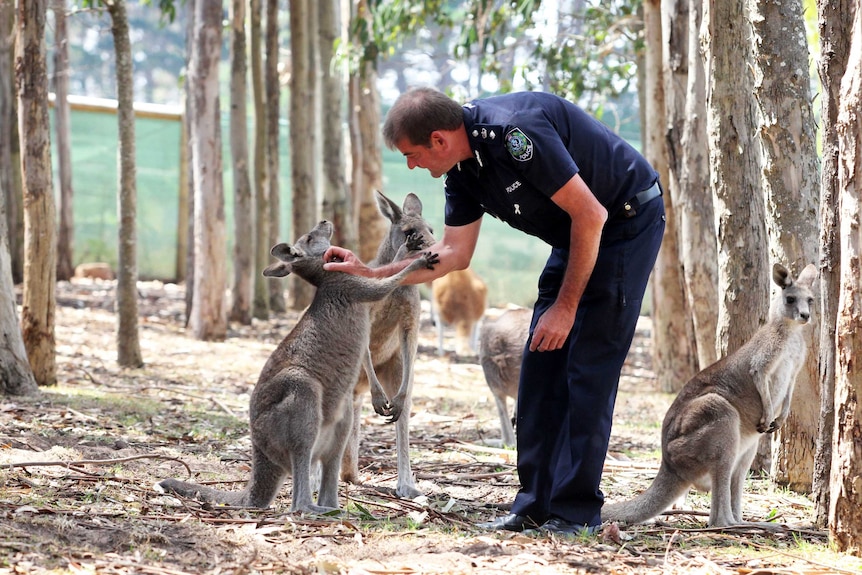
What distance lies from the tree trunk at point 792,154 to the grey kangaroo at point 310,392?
200cm

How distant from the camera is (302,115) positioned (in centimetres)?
1441

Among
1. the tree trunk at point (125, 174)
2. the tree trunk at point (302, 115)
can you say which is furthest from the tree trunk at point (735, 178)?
the tree trunk at point (302, 115)

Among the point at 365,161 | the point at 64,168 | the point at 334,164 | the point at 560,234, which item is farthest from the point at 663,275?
the point at 64,168

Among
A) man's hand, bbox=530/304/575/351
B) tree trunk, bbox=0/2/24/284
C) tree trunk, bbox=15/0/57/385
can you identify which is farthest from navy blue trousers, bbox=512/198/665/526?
tree trunk, bbox=0/2/24/284

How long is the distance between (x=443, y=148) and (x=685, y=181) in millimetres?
3982

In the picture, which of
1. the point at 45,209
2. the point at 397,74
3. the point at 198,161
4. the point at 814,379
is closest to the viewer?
the point at 814,379

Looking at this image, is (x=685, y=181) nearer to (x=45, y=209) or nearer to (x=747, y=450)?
(x=747, y=450)

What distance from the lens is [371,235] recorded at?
15.5 m

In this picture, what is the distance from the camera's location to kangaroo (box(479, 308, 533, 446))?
7.08 metres

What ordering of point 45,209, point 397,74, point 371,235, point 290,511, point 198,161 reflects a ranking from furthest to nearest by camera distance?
point 397,74 → point 371,235 → point 198,161 → point 45,209 → point 290,511

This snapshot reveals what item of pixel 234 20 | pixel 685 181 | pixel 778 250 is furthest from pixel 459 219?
pixel 234 20

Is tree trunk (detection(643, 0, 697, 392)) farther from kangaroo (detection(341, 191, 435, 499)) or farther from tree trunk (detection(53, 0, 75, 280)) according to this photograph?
tree trunk (detection(53, 0, 75, 280))

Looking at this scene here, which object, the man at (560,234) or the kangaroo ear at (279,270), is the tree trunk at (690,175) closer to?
the man at (560,234)

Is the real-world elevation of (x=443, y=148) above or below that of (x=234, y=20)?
below
